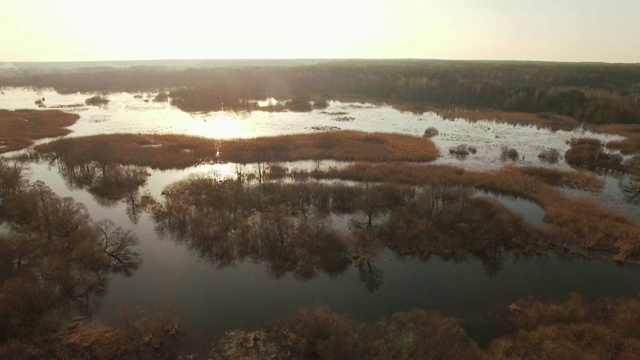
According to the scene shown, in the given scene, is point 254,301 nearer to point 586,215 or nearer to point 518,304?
point 518,304

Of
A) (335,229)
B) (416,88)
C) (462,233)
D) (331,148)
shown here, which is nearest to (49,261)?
(335,229)

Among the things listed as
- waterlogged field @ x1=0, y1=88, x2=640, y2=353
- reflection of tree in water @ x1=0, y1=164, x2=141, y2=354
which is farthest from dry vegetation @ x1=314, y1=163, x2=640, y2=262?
reflection of tree in water @ x1=0, y1=164, x2=141, y2=354

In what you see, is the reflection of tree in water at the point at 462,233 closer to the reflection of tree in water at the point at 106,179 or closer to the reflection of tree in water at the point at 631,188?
the reflection of tree in water at the point at 631,188

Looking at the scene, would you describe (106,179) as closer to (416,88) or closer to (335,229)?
(335,229)

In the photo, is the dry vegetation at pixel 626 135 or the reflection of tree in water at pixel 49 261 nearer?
the reflection of tree in water at pixel 49 261

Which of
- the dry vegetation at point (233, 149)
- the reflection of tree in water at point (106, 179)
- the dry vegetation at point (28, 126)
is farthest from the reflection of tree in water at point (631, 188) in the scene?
the dry vegetation at point (28, 126)

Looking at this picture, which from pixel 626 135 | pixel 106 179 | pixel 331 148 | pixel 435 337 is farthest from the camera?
pixel 626 135
